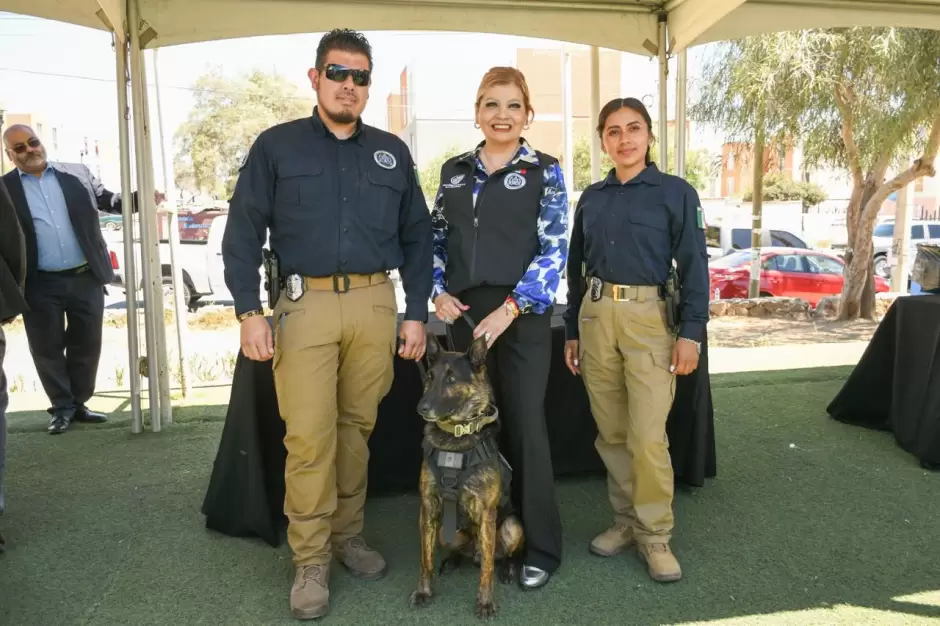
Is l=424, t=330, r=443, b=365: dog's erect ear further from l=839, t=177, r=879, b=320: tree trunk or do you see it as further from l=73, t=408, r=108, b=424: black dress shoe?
l=839, t=177, r=879, b=320: tree trunk

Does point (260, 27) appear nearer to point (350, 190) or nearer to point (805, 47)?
point (350, 190)

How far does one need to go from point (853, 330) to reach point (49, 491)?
972 cm

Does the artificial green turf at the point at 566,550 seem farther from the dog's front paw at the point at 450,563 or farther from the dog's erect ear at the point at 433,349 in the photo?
the dog's erect ear at the point at 433,349

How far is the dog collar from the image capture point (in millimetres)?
2453

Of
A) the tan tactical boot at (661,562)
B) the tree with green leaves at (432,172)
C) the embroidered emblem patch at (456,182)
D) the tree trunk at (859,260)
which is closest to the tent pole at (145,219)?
the embroidered emblem patch at (456,182)

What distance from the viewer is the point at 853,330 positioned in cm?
961

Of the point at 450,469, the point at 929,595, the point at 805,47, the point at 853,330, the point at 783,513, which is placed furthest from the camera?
the point at 853,330

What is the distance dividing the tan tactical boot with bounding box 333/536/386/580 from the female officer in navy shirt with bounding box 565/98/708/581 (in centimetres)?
111

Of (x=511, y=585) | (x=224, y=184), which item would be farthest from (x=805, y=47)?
(x=224, y=184)

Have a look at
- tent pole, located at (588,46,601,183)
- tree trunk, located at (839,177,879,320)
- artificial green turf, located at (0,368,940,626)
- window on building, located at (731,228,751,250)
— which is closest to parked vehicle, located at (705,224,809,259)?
window on building, located at (731,228,751,250)

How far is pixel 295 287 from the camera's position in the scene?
2543 mm

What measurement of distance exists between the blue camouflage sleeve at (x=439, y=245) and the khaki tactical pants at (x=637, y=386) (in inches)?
25.2

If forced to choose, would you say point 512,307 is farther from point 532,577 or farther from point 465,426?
point 532,577

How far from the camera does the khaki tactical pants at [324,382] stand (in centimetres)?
254
